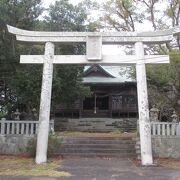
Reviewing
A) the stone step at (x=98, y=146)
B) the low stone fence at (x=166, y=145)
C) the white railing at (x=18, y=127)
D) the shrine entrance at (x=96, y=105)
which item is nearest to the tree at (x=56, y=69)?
the white railing at (x=18, y=127)

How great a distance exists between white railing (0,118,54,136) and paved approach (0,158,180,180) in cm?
282

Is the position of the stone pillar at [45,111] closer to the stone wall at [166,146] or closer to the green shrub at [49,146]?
the green shrub at [49,146]

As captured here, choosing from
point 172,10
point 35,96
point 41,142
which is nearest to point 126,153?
point 41,142

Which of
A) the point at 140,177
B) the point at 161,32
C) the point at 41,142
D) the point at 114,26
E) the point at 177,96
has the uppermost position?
the point at 114,26

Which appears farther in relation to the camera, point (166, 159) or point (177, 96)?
point (177, 96)

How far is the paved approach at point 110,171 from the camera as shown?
1131 centimetres

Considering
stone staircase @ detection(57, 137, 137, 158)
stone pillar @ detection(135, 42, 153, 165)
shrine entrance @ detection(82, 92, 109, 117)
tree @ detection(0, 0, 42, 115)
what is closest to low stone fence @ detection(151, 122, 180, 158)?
stone staircase @ detection(57, 137, 137, 158)

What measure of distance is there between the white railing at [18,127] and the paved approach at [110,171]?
282 cm

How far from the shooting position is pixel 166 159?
52.6 feet

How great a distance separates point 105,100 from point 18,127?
16.0 metres

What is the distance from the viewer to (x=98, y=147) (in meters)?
17.2

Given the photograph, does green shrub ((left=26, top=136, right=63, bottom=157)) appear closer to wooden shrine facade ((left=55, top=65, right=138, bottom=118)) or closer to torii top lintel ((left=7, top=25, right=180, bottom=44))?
torii top lintel ((left=7, top=25, right=180, bottom=44))

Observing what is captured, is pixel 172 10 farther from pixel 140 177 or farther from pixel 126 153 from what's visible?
pixel 140 177

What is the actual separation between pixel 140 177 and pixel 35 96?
1153 centimetres
